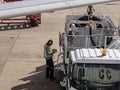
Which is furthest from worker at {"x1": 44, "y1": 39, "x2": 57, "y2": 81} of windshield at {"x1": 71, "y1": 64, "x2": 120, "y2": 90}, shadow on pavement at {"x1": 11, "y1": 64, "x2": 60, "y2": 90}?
windshield at {"x1": 71, "y1": 64, "x2": 120, "y2": 90}

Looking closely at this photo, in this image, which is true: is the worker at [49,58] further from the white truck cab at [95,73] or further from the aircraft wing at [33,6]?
the white truck cab at [95,73]

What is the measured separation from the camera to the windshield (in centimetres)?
784

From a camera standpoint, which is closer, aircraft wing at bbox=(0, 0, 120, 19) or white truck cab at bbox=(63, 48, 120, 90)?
aircraft wing at bbox=(0, 0, 120, 19)

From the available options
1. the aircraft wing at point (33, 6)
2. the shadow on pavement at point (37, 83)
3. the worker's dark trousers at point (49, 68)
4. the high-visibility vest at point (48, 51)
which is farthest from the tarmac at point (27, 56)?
the aircraft wing at point (33, 6)

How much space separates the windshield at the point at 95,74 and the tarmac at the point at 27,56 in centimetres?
345

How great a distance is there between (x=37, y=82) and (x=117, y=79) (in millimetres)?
4464

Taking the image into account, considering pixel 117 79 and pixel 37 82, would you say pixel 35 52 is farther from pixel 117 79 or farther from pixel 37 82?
pixel 117 79

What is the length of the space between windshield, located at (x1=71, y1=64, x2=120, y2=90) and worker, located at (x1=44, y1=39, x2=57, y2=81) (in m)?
3.44

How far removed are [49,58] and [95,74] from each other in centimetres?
378

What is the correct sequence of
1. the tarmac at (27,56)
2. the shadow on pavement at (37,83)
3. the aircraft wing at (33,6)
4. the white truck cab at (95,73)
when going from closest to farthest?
the aircraft wing at (33,6), the white truck cab at (95,73), the shadow on pavement at (37,83), the tarmac at (27,56)

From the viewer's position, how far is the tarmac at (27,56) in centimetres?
1156

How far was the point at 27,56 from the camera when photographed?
47.1 feet

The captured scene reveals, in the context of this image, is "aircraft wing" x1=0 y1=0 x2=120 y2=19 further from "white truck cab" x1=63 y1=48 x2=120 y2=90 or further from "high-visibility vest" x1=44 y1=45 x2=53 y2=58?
"high-visibility vest" x1=44 y1=45 x2=53 y2=58

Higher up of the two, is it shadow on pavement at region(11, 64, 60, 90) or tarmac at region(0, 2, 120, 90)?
tarmac at region(0, 2, 120, 90)
